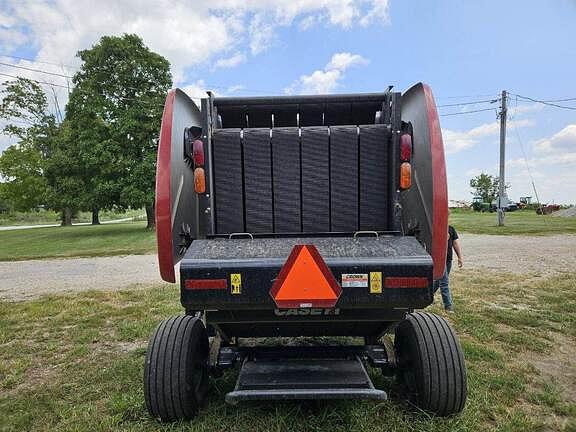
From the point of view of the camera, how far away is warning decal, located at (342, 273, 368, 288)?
7.98 feet

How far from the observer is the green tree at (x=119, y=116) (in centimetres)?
2375

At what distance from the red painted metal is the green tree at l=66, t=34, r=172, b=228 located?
2149 centimetres

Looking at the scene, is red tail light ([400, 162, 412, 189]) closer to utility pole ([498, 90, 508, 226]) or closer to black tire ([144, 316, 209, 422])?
black tire ([144, 316, 209, 422])

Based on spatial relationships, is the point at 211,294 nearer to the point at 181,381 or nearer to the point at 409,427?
the point at 181,381

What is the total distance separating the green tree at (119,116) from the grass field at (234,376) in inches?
688

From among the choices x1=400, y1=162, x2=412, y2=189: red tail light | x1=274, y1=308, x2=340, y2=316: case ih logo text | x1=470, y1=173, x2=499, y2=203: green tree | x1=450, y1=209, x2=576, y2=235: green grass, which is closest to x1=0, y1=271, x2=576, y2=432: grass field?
x1=274, y1=308, x2=340, y2=316: case ih logo text

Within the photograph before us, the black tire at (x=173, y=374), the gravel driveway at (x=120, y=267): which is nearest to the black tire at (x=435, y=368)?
the black tire at (x=173, y=374)

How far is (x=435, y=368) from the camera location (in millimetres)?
2902

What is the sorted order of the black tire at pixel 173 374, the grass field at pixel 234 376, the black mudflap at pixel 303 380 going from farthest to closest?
the grass field at pixel 234 376
the black tire at pixel 173 374
the black mudflap at pixel 303 380

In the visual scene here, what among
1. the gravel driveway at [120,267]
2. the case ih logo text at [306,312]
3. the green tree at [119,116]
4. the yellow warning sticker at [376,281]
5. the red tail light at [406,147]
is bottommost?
the gravel driveway at [120,267]

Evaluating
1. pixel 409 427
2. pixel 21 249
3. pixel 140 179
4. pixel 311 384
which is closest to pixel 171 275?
pixel 311 384

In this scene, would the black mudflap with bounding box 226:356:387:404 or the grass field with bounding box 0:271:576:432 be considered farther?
the grass field with bounding box 0:271:576:432

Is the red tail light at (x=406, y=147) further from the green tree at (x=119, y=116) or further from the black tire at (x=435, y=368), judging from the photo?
the green tree at (x=119, y=116)

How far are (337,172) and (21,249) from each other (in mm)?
19625
